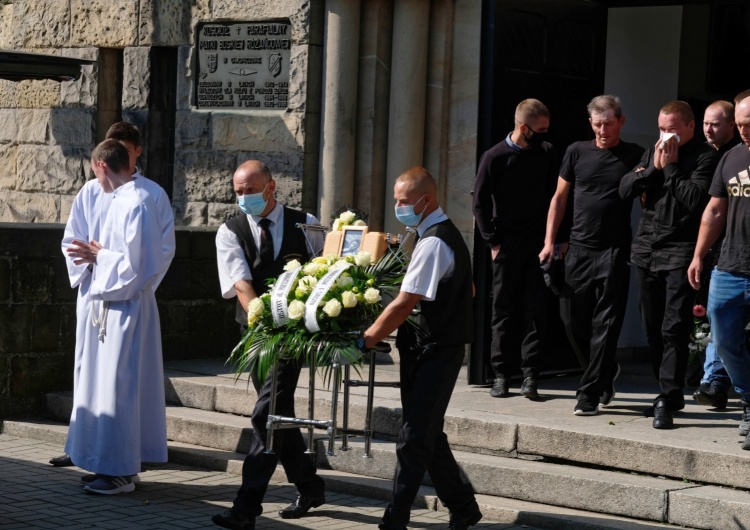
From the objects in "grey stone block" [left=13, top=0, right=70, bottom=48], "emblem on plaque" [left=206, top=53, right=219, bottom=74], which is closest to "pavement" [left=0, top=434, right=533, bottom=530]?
"emblem on plaque" [left=206, top=53, right=219, bottom=74]

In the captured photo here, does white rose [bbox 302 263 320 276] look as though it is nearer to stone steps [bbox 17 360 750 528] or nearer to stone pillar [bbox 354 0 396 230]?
stone steps [bbox 17 360 750 528]

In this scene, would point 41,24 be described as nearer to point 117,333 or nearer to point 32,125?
point 32,125

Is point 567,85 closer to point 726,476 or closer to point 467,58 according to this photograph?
point 467,58

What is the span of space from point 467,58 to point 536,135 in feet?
6.90

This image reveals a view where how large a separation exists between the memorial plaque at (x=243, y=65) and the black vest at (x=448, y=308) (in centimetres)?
538

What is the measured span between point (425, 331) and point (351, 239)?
1.18 metres

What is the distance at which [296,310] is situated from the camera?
668 cm

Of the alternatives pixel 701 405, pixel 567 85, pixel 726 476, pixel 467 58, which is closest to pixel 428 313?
pixel 726 476

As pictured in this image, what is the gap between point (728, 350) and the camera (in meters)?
7.46

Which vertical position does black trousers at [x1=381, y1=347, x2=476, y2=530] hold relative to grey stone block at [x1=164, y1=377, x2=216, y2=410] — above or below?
above

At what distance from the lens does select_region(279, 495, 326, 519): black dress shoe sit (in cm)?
745

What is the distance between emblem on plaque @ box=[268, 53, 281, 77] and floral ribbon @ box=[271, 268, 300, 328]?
208 inches

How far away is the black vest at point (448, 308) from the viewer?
6.66 meters

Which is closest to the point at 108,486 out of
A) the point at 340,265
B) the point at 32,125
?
the point at 340,265
